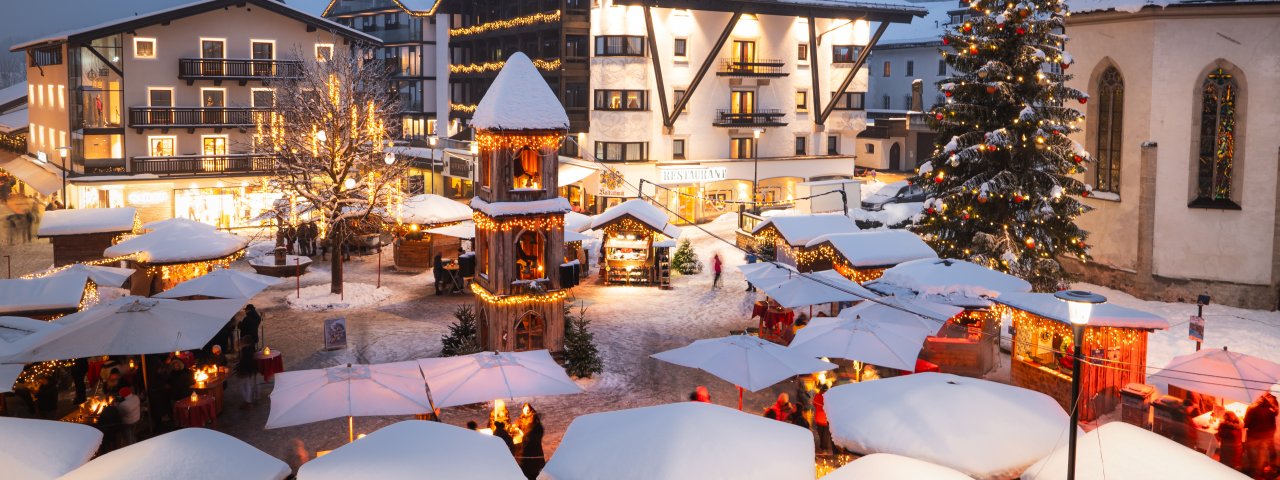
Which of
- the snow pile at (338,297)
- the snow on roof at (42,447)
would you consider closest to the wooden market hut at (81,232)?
the snow pile at (338,297)

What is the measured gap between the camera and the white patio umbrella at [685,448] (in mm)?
10953

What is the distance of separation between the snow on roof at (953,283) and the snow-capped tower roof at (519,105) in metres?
8.46

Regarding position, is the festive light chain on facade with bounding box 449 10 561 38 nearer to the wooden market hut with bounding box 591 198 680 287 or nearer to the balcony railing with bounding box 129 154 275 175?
the balcony railing with bounding box 129 154 275 175

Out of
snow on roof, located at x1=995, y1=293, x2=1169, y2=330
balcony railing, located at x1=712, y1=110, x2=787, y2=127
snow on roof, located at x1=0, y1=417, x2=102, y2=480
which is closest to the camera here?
snow on roof, located at x1=0, y1=417, x2=102, y2=480

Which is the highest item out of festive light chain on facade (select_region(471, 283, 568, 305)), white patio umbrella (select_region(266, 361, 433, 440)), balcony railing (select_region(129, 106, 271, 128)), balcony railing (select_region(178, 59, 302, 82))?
balcony railing (select_region(178, 59, 302, 82))

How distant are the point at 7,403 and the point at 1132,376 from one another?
2174cm

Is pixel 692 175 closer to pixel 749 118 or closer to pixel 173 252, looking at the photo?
pixel 749 118

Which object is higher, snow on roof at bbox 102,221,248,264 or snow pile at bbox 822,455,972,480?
snow on roof at bbox 102,221,248,264

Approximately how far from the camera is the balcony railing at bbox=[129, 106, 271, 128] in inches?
1775

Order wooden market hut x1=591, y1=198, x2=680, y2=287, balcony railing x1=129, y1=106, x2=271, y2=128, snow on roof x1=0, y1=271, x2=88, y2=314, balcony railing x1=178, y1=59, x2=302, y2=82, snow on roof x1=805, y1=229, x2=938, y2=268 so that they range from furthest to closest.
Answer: balcony railing x1=178, y1=59, x2=302, y2=82 < balcony railing x1=129, y1=106, x2=271, y2=128 < wooden market hut x1=591, y1=198, x2=680, y2=287 < snow on roof x1=805, y1=229, x2=938, y2=268 < snow on roof x1=0, y1=271, x2=88, y2=314

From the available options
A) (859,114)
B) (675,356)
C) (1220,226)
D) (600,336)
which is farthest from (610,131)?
(675,356)

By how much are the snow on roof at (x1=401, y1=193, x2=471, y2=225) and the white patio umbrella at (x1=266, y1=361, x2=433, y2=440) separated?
1914 centimetres

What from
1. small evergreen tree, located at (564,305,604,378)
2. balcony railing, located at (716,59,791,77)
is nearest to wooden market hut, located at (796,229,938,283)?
small evergreen tree, located at (564,305,604,378)

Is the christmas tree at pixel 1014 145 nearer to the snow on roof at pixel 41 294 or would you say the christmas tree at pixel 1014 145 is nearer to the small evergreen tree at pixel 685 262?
the small evergreen tree at pixel 685 262
